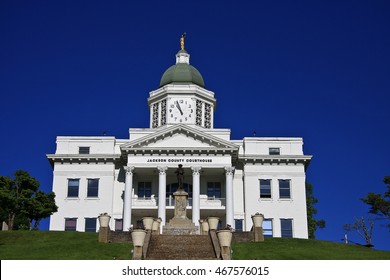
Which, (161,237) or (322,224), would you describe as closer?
(161,237)

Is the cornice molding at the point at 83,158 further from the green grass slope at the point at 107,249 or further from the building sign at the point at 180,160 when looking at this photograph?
the green grass slope at the point at 107,249

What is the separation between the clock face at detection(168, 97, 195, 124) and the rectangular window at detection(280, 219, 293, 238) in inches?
564

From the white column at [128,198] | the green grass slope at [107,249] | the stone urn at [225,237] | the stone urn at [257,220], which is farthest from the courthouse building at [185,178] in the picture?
the stone urn at [225,237]

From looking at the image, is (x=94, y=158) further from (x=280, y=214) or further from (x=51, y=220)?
(x=280, y=214)

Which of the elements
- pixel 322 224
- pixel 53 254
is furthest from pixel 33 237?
pixel 322 224

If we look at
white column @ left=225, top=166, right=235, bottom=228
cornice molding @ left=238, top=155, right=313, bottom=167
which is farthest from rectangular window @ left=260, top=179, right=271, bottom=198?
white column @ left=225, top=166, right=235, bottom=228

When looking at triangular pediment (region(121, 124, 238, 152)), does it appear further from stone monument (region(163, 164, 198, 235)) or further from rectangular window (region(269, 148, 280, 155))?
stone monument (region(163, 164, 198, 235))

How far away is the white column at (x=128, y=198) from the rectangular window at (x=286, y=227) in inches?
559

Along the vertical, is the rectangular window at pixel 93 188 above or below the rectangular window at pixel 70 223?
above

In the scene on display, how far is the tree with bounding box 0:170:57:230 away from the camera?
2184 inches

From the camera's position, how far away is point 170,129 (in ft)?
201

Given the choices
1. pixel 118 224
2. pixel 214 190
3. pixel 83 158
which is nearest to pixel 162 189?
pixel 118 224

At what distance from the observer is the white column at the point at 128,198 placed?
195 ft

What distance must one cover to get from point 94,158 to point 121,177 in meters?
3.14
